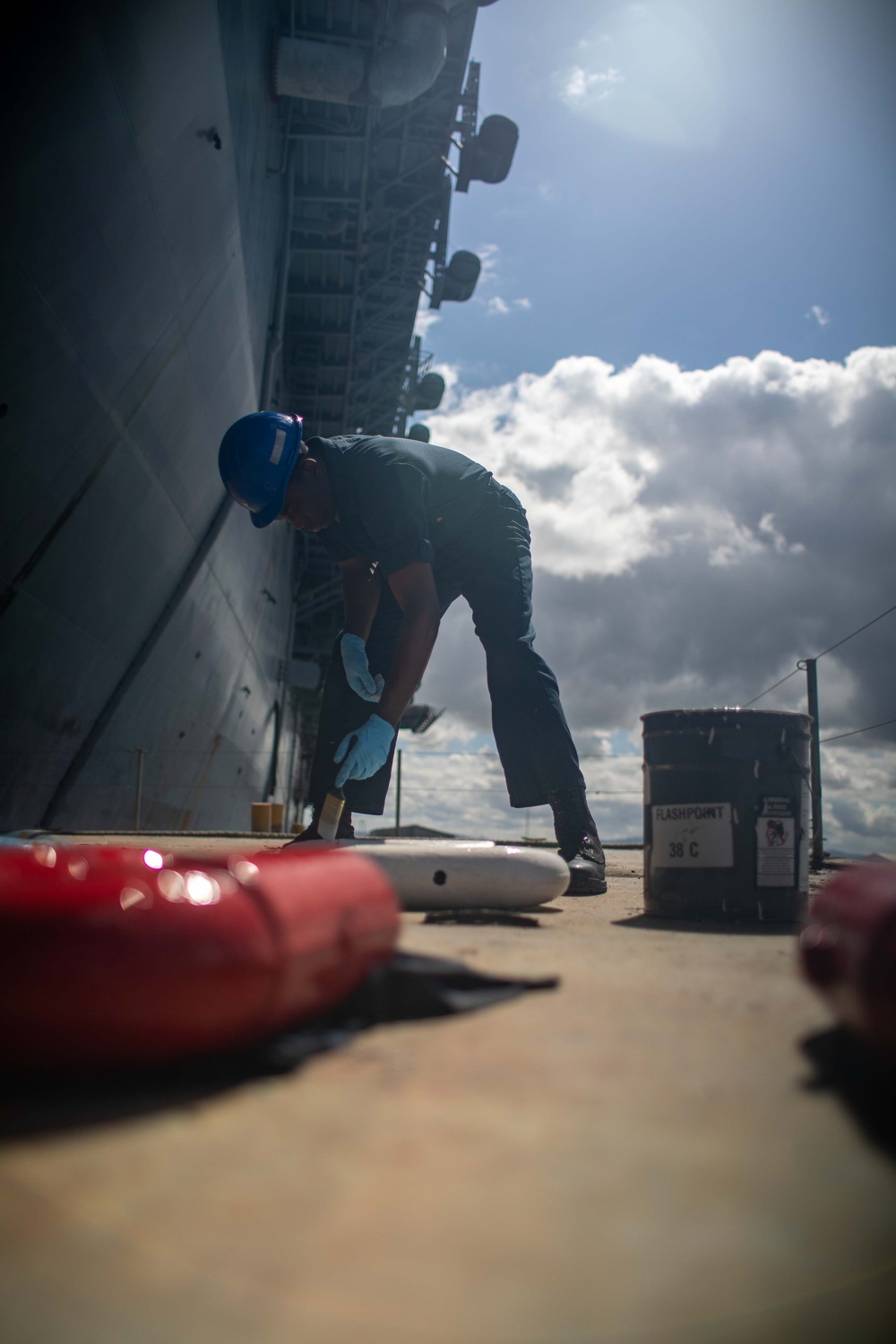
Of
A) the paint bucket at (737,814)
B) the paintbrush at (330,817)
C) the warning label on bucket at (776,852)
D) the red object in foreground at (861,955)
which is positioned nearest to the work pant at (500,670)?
the paintbrush at (330,817)

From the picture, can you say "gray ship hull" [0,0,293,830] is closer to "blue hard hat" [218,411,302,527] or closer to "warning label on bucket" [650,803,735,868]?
"blue hard hat" [218,411,302,527]

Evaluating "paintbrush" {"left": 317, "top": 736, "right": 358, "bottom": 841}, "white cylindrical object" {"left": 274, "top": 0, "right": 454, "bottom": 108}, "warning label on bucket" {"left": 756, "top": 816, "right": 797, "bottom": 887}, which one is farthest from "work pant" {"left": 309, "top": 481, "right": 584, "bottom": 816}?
"white cylindrical object" {"left": 274, "top": 0, "right": 454, "bottom": 108}

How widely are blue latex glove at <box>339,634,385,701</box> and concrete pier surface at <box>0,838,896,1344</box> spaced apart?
249 centimetres

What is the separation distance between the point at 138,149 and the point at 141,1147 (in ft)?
17.0

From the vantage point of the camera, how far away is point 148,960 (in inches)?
28.9

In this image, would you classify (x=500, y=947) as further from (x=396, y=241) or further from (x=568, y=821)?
(x=396, y=241)

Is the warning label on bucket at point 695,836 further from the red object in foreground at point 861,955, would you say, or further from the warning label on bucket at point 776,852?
the red object in foreground at point 861,955

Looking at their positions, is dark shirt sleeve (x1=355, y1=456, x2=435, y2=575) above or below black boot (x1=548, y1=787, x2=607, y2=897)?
above

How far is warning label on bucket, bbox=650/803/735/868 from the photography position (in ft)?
6.58

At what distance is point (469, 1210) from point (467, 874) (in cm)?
152

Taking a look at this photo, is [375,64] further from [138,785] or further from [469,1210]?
[469,1210]

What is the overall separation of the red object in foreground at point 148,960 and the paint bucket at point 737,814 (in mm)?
1373

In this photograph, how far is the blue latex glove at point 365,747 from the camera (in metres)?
2.68

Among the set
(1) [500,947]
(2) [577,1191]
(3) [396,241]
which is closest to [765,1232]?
(2) [577,1191]
